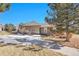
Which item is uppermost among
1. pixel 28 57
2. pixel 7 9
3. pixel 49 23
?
pixel 7 9

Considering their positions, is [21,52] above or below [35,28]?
below

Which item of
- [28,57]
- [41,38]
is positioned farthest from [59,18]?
[28,57]

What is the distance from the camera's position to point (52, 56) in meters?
1.58

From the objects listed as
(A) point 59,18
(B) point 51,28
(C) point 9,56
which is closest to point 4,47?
(C) point 9,56

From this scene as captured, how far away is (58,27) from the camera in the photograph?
162 cm

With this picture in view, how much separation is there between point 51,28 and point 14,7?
0.40 m

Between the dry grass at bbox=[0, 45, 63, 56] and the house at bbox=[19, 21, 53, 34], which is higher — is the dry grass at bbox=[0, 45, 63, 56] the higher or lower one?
the lower one

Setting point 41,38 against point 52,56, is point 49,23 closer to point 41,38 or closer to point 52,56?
point 41,38

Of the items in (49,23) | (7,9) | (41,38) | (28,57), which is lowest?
(28,57)

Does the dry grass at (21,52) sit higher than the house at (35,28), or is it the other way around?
the house at (35,28)

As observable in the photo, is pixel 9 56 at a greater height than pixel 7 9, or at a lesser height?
lesser

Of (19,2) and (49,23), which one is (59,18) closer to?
(49,23)

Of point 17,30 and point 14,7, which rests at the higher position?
point 14,7

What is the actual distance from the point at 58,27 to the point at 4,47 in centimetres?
54
